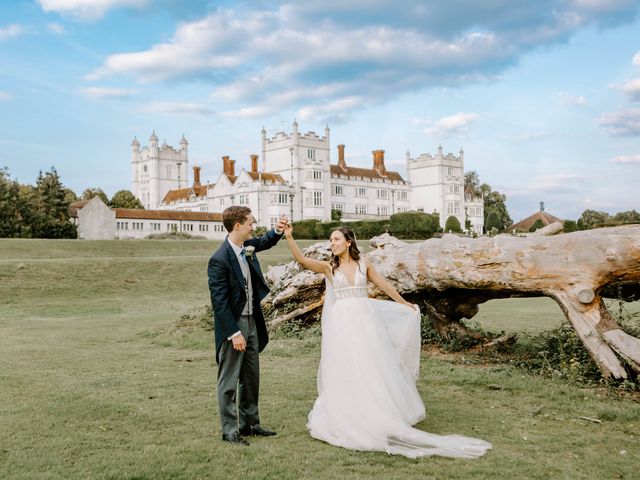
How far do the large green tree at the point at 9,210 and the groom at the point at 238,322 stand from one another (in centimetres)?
4693

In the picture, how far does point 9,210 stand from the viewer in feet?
157

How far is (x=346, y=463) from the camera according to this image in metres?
4.84

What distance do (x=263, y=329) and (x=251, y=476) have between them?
5.35 ft

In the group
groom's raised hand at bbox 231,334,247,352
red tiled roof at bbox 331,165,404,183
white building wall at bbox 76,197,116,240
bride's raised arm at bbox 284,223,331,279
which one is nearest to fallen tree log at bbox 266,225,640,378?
bride's raised arm at bbox 284,223,331,279

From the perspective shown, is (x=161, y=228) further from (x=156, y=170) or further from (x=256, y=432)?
(x=256, y=432)

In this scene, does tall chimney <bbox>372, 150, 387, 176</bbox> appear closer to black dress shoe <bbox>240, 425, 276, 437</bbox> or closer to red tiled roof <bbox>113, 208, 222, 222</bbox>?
red tiled roof <bbox>113, 208, 222, 222</bbox>

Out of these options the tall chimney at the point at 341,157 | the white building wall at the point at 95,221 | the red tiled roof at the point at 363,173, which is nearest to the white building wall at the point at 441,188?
the red tiled roof at the point at 363,173

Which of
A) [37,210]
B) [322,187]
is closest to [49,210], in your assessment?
[37,210]

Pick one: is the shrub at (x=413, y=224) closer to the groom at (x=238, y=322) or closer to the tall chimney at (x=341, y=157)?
the tall chimney at (x=341, y=157)

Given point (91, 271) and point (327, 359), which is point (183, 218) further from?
point (327, 359)

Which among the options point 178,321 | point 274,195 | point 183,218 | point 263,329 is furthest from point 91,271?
point 274,195

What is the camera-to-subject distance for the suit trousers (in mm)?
5469

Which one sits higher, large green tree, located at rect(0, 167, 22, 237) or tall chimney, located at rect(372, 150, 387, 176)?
tall chimney, located at rect(372, 150, 387, 176)

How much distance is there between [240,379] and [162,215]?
225ft
